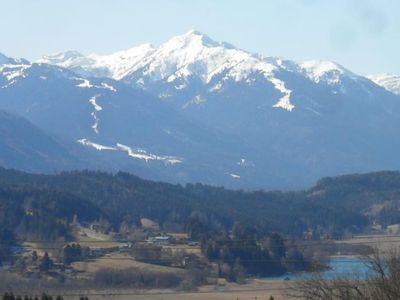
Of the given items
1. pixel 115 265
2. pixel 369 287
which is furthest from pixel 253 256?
pixel 369 287

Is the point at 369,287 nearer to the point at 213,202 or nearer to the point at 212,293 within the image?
the point at 212,293

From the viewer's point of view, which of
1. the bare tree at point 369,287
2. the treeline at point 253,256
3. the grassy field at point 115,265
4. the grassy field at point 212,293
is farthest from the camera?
the treeline at point 253,256

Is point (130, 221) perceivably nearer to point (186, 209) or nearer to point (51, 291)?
point (186, 209)

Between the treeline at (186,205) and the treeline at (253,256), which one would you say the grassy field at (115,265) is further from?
the treeline at (186,205)

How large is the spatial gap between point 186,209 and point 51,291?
2614 inches

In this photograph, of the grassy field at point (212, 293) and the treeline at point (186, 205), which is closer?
the grassy field at point (212, 293)

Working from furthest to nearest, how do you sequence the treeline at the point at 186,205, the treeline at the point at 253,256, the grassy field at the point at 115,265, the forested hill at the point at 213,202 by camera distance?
the forested hill at the point at 213,202
the treeline at the point at 186,205
the treeline at the point at 253,256
the grassy field at the point at 115,265

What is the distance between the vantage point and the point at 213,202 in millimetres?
169625

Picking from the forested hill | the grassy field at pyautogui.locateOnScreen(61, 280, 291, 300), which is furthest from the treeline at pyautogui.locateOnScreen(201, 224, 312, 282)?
the forested hill

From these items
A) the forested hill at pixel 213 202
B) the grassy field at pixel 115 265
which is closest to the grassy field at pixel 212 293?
the grassy field at pixel 115 265

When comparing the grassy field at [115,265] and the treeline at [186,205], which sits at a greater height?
Answer: the treeline at [186,205]

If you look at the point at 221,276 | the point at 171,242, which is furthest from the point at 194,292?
the point at 171,242

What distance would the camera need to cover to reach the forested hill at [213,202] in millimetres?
134000

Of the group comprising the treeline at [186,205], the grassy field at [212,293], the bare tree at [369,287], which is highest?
the treeline at [186,205]
